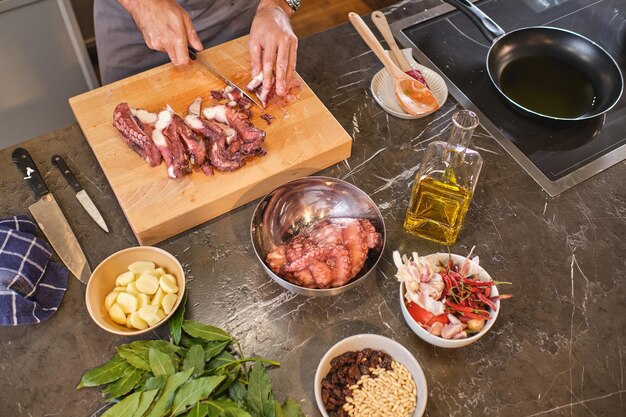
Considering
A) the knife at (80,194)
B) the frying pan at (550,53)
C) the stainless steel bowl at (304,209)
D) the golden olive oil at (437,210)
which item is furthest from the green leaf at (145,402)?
the frying pan at (550,53)

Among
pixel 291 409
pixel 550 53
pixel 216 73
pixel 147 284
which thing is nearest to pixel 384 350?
pixel 291 409

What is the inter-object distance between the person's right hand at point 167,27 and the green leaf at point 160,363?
91cm

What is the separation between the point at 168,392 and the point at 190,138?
2.35 feet

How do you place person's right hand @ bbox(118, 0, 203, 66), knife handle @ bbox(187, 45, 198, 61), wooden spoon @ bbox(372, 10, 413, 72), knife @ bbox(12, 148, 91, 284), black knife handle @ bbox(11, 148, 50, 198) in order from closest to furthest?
knife @ bbox(12, 148, 91, 284) < black knife handle @ bbox(11, 148, 50, 198) < person's right hand @ bbox(118, 0, 203, 66) < knife handle @ bbox(187, 45, 198, 61) < wooden spoon @ bbox(372, 10, 413, 72)

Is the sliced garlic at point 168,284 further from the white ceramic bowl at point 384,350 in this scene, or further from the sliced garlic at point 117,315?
the white ceramic bowl at point 384,350

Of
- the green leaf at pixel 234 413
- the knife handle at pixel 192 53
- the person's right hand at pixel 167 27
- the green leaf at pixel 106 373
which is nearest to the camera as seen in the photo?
the green leaf at pixel 234 413

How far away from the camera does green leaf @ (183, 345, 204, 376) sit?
1219 mm

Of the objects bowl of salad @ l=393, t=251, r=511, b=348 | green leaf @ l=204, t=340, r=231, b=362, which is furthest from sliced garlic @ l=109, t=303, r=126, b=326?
bowl of salad @ l=393, t=251, r=511, b=348

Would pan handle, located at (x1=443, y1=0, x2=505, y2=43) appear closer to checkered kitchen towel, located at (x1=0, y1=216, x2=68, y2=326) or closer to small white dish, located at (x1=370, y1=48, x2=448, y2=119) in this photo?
small white dish, located at (x1=370, y1=48, x2=448, y2=119)

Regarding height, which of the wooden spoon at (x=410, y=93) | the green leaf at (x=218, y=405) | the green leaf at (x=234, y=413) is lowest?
the green leaf at (x=218, y=405)

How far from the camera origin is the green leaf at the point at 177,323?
51.2 inches

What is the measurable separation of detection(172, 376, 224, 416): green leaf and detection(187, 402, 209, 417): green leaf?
0.01 meters

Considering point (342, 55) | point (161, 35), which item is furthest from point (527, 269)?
point (161, 35)

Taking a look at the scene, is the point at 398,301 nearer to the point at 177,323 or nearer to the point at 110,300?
the point at 177,323
